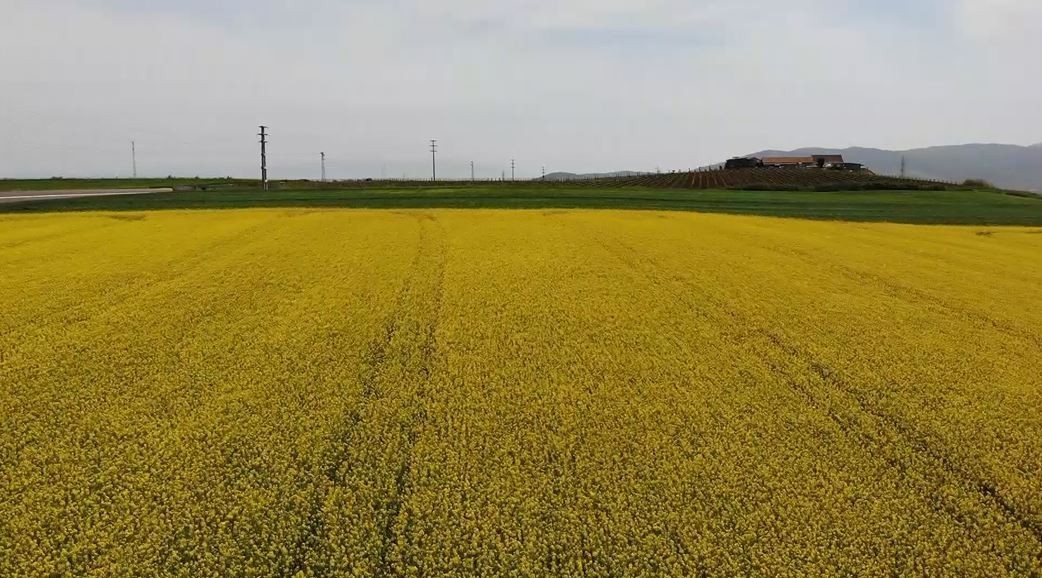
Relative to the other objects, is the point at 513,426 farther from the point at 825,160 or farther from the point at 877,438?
the point at 825,160

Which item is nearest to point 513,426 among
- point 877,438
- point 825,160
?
point 877,438

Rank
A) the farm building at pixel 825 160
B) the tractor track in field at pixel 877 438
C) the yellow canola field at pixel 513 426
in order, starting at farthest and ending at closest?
the farm building at pixel 825 160, the tractor track in field at pixel 877 438, the yellow canola field at pixel 513 426

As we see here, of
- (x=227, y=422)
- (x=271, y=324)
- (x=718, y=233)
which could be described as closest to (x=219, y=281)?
(x=271, y=324)

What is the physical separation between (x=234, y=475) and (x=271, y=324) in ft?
12.7

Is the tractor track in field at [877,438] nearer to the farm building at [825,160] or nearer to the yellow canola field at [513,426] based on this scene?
the yellow canola field at [513,426]

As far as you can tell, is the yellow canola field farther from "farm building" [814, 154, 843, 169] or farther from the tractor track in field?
"farm building" [814, 154, 843, 169]

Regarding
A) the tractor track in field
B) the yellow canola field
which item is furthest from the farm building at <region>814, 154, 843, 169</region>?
the tractor track in field

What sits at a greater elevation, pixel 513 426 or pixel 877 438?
pixel 513 426

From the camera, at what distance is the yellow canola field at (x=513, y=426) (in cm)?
352

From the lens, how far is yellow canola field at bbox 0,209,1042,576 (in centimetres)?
352

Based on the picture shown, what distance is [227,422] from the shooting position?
16.4ft

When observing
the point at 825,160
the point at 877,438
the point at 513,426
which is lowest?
the point at 877,438

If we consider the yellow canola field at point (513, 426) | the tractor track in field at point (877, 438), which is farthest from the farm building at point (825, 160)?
the tractor track in field at point (877, 438)

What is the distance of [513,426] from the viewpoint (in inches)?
196
